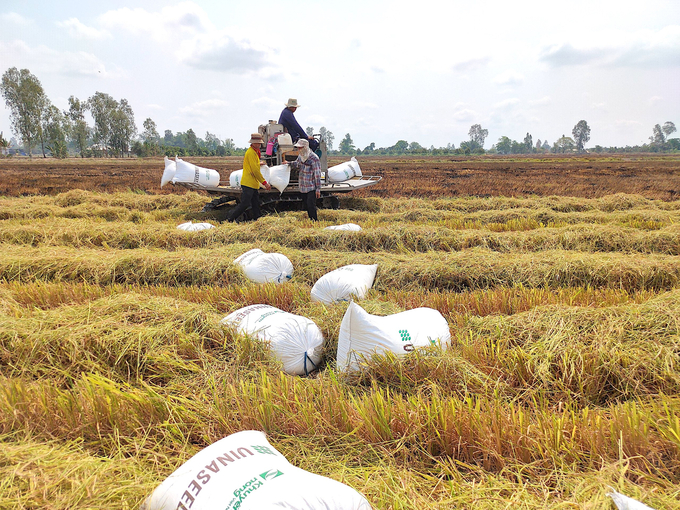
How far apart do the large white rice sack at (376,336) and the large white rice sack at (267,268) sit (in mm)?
2125

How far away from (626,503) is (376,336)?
152 centimetres

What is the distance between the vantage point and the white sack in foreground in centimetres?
131

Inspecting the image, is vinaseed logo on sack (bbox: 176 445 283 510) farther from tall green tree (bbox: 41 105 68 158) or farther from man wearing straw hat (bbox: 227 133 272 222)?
tall green tree (bbox: 41 105 68 158)

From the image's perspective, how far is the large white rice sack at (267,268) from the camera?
4699 mm

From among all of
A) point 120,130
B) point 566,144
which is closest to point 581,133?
point 566,144

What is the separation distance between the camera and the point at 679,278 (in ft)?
14.3

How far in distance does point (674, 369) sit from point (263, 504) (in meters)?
2.44

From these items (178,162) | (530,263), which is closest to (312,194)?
(178,162)

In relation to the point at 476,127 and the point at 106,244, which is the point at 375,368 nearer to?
the point at 106,244

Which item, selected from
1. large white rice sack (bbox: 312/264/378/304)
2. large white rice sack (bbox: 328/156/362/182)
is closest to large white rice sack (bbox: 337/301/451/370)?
large white rice sack (bbox: 312/264/378/304)

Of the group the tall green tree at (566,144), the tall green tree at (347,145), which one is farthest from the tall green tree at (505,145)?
the tall green tree at (347,145)

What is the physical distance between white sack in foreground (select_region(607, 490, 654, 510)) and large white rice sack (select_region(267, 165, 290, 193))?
8.12 meters

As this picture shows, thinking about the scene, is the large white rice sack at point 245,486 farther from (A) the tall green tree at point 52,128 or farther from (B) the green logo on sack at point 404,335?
(A) the tall green tree at point 52,128

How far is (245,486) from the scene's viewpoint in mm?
1382
